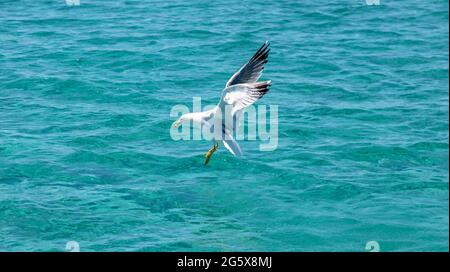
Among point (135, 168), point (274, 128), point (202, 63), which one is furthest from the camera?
point (202, 63)

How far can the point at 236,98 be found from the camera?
13453 mm

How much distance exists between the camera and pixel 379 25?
2666cm

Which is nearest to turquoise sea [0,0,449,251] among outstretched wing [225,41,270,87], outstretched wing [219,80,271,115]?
outstretched wing [219,80,271,115]

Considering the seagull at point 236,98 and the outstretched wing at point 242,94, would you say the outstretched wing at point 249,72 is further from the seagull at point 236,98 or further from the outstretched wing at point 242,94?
the outstretched wing at point 242,94

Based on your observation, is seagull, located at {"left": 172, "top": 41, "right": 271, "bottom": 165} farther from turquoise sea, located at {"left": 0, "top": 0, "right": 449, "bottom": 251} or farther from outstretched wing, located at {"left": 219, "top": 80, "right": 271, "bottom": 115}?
turquoise sea, located at {"left": 0, "top": 0, "right": 449, "bottom": 251}

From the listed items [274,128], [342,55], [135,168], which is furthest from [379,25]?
[135,168]

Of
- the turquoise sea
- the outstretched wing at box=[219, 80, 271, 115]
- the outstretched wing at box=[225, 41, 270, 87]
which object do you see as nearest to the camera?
the outstretched wing at box=[219, 80, 271, 115]

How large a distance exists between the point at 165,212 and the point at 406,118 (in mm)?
6909

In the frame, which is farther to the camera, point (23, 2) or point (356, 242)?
point (23, 2)

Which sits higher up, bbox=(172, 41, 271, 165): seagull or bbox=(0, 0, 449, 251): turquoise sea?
bbox=(172, 41, 271, 165): seagull

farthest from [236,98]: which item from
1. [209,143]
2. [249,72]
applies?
[209,143]

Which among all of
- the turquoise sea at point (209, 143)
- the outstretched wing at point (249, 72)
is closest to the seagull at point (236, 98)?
the outstretched wing at point (249, 72)

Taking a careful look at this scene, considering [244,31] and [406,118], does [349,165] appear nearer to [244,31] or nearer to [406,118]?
[406,118]

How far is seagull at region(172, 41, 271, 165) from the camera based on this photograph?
13.4m
